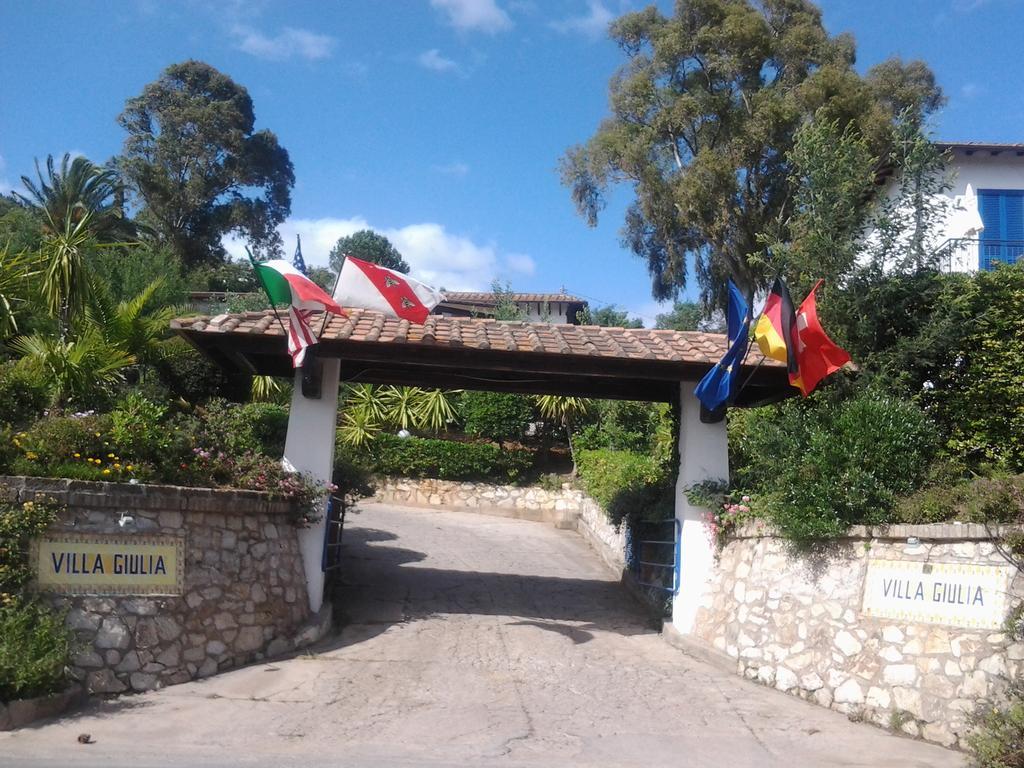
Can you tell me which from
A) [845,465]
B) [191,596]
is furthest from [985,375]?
[191,596]

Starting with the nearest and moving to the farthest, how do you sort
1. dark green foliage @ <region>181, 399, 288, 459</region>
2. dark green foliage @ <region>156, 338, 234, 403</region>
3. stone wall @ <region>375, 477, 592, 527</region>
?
dark green foliage @ <region>181, 399, 288, 459</region> → dark green foliage @ <region>156, 338, 234, 403</region> → stone wall @ <region>375, 477, 592, 527</region>

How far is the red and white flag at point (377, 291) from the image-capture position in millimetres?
10391

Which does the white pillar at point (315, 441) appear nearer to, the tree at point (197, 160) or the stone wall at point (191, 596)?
the stone wall at point (191, 596)

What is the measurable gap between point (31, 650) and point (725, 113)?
21660 millimetres

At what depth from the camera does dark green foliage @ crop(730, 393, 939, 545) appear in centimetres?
870

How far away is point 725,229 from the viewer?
23891 millimetres

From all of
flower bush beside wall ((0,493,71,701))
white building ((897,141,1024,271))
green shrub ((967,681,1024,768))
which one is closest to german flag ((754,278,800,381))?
green shrub ((967,681,1024,768))

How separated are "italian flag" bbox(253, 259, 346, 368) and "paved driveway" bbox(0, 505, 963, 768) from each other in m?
3.49

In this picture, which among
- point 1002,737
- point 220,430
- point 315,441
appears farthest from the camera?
point 315,441

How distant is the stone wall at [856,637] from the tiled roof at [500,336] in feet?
8.07

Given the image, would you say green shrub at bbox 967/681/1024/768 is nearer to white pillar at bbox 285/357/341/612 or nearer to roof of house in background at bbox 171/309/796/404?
roof of house in background at bbox 171/309/796/404

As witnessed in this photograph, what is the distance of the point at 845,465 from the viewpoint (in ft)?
29.8

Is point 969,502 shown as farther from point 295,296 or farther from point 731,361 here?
point 295,296

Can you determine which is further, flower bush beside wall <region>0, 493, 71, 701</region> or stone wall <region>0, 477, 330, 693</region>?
stone wall <region>0, 477, 330, 693</region>
